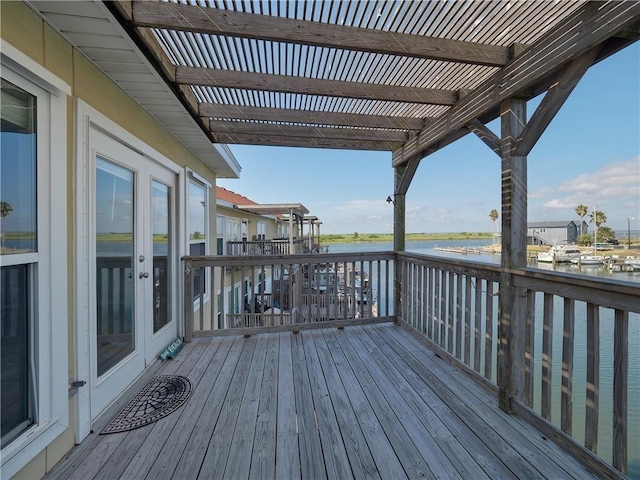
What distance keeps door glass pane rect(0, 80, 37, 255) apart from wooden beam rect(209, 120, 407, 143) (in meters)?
1.96

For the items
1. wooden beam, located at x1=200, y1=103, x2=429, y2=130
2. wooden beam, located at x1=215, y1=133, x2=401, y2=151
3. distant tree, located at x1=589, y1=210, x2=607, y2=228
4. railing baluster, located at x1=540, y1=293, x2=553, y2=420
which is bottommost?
railing baluster, located at x1=540, y1=293, x2=553, y2=420

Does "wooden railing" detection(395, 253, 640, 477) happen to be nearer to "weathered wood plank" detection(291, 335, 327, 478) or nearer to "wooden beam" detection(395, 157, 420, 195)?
"wooden beam" detection(395, 157, 420, 195)

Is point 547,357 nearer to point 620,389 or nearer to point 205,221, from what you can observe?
point 620,389

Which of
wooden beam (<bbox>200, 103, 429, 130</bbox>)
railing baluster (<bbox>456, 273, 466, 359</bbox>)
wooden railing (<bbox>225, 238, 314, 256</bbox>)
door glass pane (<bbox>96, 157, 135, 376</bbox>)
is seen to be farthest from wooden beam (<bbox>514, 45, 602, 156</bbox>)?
wooden railing (<bbox>225, 238, 314, 256</bbox>)

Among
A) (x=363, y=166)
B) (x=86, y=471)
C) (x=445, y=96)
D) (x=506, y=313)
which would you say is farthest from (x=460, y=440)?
(x=363, y=166)

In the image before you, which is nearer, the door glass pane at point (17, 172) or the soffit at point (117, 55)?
the door glass pane at point (17, 172)

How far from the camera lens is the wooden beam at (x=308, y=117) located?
2.86 metres

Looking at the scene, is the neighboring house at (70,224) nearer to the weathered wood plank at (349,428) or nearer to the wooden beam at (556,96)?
the weathered wood plank at (349,428)

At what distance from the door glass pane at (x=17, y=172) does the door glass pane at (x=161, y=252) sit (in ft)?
4.44

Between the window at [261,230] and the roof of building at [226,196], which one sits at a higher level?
the roof of building at [226,196]

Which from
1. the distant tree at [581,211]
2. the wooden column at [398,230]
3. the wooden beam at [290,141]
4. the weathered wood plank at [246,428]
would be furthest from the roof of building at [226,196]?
the distant tree at [581,211]

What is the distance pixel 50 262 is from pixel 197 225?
115 inches

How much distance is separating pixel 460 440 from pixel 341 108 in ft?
9.79

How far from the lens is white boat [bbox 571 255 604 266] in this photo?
5.93 ft
